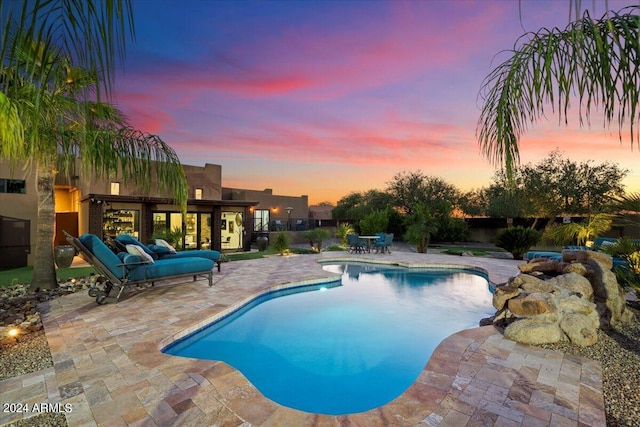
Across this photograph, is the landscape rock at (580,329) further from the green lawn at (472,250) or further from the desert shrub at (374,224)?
the desert shrub at (374,224)

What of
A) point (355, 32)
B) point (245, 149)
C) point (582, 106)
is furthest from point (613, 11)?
point (245, 149)

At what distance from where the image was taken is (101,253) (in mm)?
5488

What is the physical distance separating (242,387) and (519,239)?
13.7m

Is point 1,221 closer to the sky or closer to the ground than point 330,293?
closer to the sky

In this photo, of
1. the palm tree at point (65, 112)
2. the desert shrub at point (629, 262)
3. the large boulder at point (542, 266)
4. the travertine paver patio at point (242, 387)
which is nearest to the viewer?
the palm tree at point (65, 112)

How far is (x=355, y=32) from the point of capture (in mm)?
7785

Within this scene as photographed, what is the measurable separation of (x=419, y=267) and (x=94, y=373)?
1028cm

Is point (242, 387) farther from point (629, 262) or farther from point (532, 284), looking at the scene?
point (629, 262)

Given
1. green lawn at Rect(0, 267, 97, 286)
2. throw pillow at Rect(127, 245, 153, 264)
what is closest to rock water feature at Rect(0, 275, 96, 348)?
green lawn at Rect(0, 267, 97, 286)

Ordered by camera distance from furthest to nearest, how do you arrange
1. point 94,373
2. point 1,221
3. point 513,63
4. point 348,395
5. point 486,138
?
point 1,221, point 348,395, point 94,373, point 486,138, point 513,63

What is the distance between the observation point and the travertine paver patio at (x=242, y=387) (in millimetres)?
2459

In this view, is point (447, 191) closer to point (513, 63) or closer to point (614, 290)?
point (614, 290)

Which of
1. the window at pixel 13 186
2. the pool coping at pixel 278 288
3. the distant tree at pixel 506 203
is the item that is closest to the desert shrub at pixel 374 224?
the pool coping at pixel 278 288

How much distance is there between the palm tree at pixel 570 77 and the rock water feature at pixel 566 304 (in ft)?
9.67
